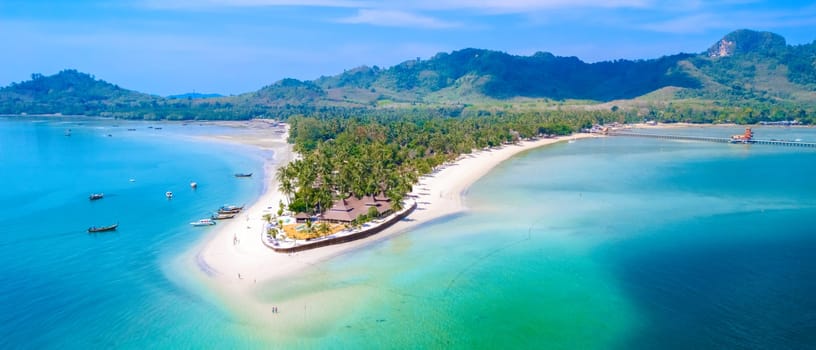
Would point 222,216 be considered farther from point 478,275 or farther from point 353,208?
point 478,275

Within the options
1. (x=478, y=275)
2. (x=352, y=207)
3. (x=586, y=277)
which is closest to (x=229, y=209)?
(x=352, y=207)

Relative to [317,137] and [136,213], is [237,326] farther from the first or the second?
[317,137]

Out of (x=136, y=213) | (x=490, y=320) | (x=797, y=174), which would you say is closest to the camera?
(x=490, y=320)

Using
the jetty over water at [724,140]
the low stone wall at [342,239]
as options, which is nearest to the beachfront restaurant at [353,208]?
the low stone wall at [342,239]

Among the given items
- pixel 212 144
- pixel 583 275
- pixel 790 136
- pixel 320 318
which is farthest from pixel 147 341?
pixel 790 136

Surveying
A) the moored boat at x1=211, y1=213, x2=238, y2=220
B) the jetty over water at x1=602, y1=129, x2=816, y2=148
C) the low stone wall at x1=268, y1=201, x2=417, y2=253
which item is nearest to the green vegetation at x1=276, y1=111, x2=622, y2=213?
the low stone wall at x1=268, y1=201, x2=417, y2=253

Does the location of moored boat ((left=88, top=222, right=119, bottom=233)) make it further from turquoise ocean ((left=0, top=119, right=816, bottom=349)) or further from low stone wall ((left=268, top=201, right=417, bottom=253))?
low stone wall ((left=268, top=201, right=417, bottom=253))
